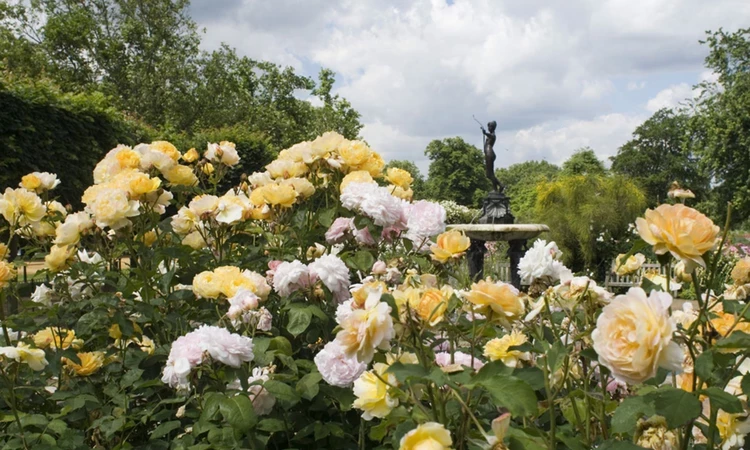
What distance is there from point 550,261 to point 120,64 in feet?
75.7

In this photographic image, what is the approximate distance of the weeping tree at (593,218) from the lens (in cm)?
1338

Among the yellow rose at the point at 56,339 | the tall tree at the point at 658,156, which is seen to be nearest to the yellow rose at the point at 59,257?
the yellow rose at the point at 56,339

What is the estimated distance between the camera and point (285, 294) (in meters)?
1.60

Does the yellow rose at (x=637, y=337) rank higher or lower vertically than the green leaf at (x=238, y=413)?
higher

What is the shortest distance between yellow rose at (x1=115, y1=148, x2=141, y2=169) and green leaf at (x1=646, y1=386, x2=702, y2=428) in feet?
5.69

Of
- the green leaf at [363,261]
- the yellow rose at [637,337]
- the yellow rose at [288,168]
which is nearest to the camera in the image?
the yellow rose at [637,337]

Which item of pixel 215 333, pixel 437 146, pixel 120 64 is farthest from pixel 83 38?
pixel 437 146

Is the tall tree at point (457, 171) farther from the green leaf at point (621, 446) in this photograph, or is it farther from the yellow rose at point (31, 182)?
the green leaf at point (621, 446)

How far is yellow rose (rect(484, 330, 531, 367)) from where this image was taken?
1156mm

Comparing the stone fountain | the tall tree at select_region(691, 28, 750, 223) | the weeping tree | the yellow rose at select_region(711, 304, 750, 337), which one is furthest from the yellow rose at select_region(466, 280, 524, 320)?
the tall tree at select_region(691, 28, 750, 223)

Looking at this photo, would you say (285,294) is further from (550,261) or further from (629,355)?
(629,355)

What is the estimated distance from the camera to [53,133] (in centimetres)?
912

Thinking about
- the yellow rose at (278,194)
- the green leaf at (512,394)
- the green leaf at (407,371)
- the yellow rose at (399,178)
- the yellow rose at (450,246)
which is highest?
the yellow rose at (399,178)

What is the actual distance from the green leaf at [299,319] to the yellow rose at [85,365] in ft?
2.38
